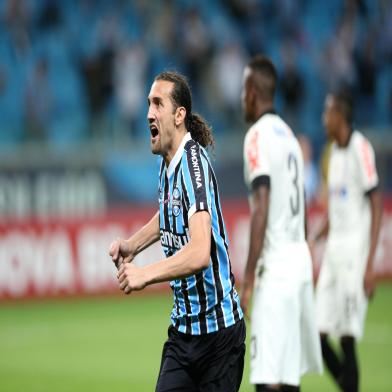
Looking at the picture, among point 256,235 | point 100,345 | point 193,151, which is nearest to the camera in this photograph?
point 193,151

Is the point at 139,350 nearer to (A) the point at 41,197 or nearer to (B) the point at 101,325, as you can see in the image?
(B) the point at 101,325

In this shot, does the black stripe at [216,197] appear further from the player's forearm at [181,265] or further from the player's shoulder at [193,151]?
the player's forearm at [181,265]

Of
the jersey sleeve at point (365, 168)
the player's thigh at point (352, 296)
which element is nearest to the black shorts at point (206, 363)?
the player's thigh at point (352, 296)

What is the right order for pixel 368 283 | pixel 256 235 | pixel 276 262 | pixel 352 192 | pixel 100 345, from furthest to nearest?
pixel 100 345 < pixel 352 192 < pixel 368 283 < pixel 276 262 < pixel 256 235

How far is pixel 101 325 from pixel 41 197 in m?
2.51

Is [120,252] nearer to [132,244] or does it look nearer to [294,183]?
[132,244]

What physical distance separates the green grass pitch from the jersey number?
276cm

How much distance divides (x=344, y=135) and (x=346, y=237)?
82cm

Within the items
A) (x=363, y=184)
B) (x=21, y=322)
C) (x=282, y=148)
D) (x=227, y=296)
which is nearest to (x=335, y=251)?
(x=363, y=184)

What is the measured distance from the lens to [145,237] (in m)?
5.29

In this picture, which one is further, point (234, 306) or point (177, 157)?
point (234, 306)

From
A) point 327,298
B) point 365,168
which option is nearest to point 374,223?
point 365,168

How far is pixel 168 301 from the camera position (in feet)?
47.3

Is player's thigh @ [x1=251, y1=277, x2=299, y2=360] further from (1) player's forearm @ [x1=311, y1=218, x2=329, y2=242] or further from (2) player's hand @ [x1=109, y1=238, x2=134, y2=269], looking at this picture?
(1) player's forearm @ [x1=311, y1=218, x2=329, y2=242]
